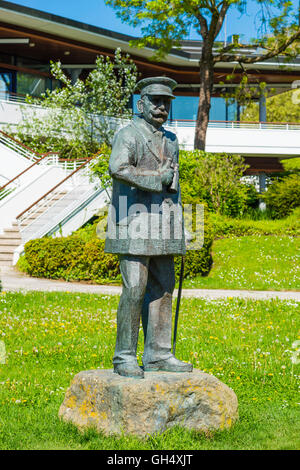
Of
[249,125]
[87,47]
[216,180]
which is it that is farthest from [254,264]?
[249,125]

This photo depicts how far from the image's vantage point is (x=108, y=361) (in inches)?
272

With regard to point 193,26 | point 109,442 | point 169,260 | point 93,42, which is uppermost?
point 93,42

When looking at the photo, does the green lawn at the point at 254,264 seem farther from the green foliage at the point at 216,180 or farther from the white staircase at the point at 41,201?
the white staircase at the point at 41,201

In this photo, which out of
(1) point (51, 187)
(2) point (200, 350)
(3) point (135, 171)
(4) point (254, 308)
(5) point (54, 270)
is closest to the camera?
(3) point (135, 171)

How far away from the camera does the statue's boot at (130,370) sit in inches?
185

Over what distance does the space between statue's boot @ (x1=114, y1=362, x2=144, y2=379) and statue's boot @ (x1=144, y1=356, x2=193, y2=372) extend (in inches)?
11.4

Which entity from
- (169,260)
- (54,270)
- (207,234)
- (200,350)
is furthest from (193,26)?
(169,260)

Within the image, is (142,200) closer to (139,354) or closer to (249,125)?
(139,354)

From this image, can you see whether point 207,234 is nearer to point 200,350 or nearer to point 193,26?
point 200,350

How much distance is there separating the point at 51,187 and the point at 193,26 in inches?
301

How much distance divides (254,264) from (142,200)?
35.0 ft

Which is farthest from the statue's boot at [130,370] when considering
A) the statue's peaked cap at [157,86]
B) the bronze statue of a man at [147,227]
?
the statue's peaked cap at [157,86]

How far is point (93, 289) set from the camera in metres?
12.8

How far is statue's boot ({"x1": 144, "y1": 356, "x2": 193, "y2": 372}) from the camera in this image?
16.3ft
